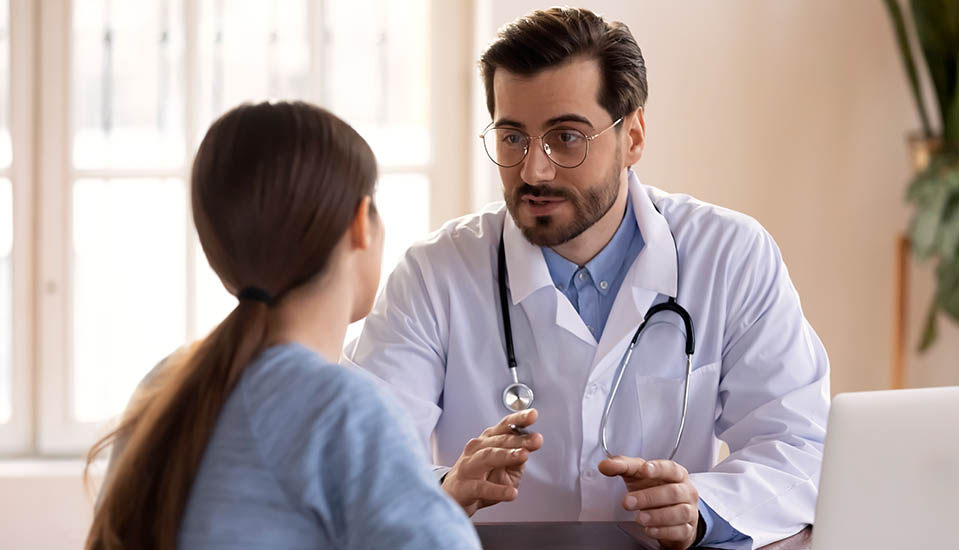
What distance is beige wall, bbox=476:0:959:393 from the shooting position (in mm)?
2967

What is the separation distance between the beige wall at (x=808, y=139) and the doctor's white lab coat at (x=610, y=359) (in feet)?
3.67

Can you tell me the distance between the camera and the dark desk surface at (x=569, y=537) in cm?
135

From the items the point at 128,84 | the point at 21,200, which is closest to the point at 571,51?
the point at 128,84

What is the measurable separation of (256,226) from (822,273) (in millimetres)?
2457

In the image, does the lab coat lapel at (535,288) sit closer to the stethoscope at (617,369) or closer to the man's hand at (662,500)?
the stethoscope at (617,369)

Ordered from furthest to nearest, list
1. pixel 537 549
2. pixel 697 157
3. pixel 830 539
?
1. pixel 697 157
2. pixel 537 549
3. pixel 830 539

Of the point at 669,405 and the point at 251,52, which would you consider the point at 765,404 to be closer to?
the point at 669,405

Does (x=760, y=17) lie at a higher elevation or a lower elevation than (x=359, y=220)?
higher

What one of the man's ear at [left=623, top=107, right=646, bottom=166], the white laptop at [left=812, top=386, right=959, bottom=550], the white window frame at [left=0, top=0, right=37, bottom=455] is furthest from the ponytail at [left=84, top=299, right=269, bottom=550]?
the white window frame at [left=0, top=0, right=37, bottom=455]

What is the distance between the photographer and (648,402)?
69.7 inches

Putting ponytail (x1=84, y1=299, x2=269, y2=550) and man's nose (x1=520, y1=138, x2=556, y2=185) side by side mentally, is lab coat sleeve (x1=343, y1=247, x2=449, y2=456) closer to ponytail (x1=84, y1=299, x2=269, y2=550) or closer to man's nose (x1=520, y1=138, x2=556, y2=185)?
man's nose (x1=520, y1=138, x2=556, y2=185)

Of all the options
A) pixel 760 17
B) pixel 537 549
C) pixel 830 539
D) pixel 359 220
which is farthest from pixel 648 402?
pixel 760 17

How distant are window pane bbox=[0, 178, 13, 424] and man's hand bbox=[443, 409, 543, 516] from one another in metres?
2.07

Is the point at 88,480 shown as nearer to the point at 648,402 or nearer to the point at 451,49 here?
the point at 648,402
